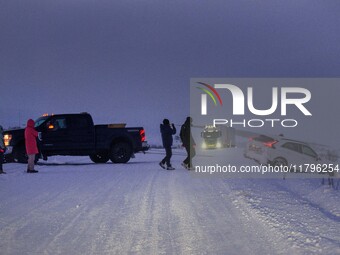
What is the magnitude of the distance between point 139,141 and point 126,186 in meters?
10.4

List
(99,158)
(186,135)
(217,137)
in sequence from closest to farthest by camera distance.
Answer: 1. (186,135)
2. (99,158)
3. (217,137)

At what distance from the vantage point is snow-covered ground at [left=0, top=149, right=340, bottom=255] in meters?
6.05

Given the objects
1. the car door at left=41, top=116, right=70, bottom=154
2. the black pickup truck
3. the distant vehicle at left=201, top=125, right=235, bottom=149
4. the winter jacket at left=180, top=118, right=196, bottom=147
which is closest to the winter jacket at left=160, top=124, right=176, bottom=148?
the winter jacket at left=180, top=118, right=196, bottom=147

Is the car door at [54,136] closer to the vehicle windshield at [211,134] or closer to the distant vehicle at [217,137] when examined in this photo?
the distant vehicle at [217,137]

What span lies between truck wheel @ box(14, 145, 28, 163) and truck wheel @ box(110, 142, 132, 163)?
150 inches

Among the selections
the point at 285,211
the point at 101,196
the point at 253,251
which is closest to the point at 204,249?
the point at 253,251

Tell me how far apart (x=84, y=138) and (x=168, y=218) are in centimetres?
1509

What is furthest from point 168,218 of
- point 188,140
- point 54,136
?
point 54,136

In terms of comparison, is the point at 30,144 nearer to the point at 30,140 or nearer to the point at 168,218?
the point at 30,140

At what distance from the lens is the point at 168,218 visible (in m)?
7.90

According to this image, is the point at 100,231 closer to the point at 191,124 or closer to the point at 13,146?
the point at 191,124

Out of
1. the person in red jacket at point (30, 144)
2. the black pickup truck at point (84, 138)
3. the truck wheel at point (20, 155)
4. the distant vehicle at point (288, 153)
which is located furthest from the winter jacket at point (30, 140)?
the distant vehicle at point (288, 153)

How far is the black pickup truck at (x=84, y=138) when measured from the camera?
72.2 feet

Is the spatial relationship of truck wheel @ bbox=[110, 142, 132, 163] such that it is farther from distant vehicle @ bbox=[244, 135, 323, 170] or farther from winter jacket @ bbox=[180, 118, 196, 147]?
distant vehicle @ bbox=[244, 135, 323, 170]
